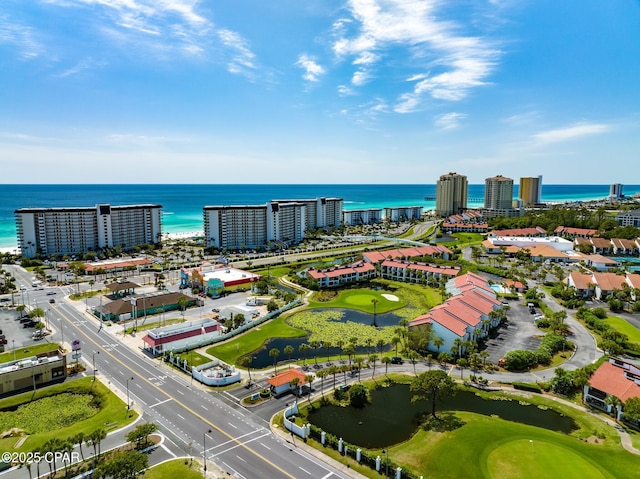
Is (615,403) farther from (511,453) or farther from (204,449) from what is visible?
(204,449)

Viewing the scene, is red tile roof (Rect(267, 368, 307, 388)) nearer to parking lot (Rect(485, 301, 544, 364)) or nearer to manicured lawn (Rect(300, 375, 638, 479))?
manicured lawn (Rect(300, 375, 638, 479))

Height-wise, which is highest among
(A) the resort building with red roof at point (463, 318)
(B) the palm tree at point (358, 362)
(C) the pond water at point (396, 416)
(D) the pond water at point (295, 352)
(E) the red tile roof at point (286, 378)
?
(A) the resort building with red roof at point (463, 318)

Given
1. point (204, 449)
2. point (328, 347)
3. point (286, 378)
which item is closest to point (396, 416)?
point (286, 378)

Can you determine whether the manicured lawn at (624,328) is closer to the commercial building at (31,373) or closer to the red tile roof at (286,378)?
the red tile roof at (286,378)

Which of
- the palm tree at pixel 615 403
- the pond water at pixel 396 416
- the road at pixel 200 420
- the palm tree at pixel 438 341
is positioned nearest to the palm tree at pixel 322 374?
the pond water at pixel 396 416

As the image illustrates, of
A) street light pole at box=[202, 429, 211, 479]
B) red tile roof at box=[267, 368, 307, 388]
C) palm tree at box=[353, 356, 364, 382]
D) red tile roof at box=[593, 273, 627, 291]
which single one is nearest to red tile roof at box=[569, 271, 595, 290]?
red tile roof at box=[593, 273, 627, 291]

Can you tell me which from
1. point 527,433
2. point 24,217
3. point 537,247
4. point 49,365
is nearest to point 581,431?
point 527,433
